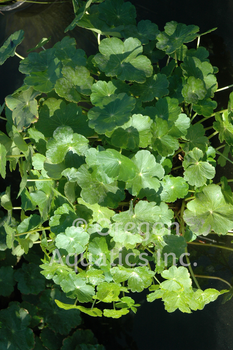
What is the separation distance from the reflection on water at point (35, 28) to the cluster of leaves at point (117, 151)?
46cm

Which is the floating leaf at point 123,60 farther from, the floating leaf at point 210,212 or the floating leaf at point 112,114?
the floating leaf at point 210,212

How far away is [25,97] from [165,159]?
519 millimetres

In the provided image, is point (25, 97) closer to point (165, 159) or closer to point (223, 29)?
point (165, 159)

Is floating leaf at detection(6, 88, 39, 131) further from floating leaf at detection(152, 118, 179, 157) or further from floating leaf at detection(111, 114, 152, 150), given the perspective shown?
floating leaf at detection(152, 118, 179, 157)

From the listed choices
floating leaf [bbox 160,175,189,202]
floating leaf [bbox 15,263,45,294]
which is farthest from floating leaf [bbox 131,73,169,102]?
floating leaf [bbox 15,263,45,294]

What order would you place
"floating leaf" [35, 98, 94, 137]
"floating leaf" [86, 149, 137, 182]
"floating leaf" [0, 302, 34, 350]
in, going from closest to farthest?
"floating leaf" [86, 149, 137, 182]
"floating leaf" [35, 98, 94, 137]
"floating leaf" [0, 302, 34, 350]

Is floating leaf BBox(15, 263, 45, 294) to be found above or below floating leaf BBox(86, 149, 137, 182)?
below

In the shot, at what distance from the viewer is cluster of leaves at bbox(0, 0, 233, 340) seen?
0.89 meters

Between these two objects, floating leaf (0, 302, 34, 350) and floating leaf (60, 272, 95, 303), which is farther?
floating leaf (0, 302, 34, 350)

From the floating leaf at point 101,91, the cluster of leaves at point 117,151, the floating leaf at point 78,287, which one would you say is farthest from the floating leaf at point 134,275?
the floating leaf at point 101,91

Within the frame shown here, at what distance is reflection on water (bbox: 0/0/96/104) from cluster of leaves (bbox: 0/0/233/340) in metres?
0.46

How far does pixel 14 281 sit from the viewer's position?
1.54m

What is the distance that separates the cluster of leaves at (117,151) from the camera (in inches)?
35.2
